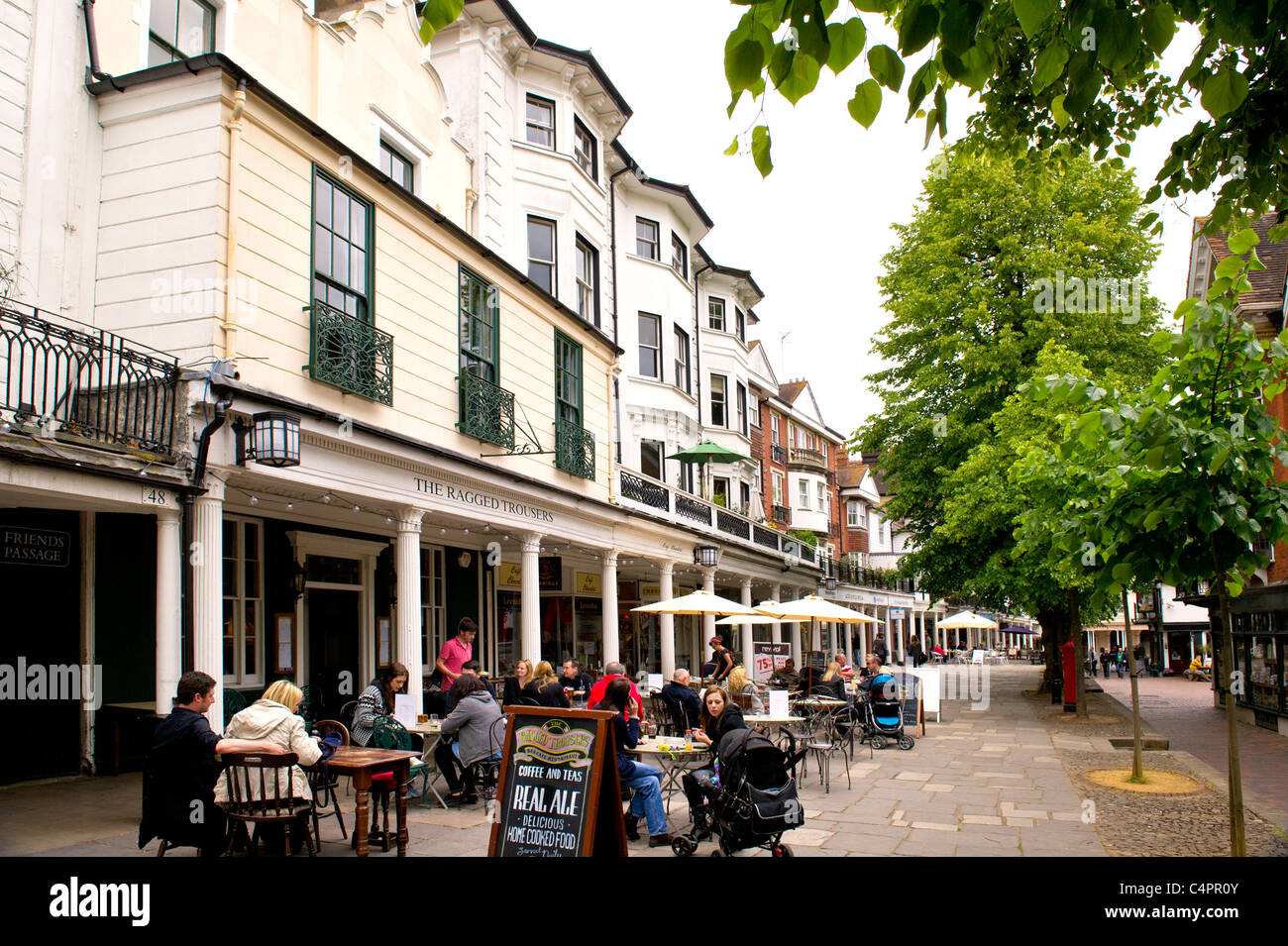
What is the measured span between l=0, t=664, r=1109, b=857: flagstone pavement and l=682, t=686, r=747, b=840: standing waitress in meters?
0.27

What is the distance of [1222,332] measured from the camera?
715 centimetres

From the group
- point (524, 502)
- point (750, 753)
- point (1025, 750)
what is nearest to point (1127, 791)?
point (1025, 750)

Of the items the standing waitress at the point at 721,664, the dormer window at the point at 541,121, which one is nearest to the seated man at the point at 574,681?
the standing waitress at the point at 721,664

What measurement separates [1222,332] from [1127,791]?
23.6 ft

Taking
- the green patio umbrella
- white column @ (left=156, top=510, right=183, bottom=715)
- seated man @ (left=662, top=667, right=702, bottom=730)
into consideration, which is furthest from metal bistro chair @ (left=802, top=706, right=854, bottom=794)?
the green patio umbrella

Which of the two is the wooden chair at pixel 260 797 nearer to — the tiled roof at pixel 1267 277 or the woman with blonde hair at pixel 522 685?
the woman with blonde hair at pixel 522 685

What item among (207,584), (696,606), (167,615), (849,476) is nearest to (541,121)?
(696,606)

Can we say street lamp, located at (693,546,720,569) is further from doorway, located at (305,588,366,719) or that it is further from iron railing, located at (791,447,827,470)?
iron railing, located at (791,447,827,470)

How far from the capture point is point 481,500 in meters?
14.5

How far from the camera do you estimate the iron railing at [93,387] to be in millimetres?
8039

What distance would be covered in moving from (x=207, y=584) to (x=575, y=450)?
9037mm

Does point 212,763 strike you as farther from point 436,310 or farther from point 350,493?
point 436,310

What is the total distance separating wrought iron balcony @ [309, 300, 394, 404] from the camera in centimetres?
1092

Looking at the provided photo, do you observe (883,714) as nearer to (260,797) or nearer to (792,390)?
(260,797)
